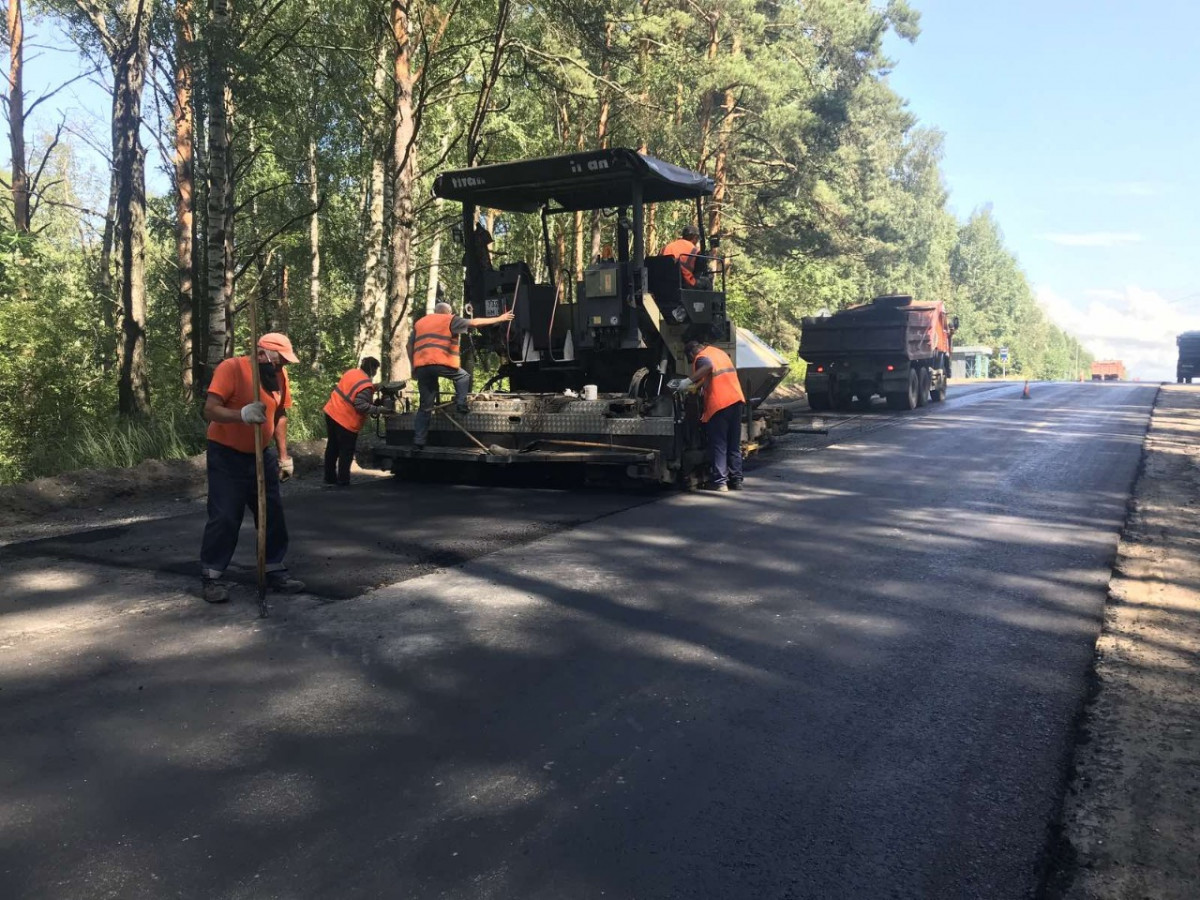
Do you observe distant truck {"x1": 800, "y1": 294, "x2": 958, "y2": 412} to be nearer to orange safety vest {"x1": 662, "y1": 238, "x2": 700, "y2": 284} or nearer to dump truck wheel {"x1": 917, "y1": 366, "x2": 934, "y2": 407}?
dump truck wheel {"x1": 917, "y1": 366, "x2": 934, "y2": 407}

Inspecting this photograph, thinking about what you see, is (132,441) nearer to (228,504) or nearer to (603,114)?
(228,504)

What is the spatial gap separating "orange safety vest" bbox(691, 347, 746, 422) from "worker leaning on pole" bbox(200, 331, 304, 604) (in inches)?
194

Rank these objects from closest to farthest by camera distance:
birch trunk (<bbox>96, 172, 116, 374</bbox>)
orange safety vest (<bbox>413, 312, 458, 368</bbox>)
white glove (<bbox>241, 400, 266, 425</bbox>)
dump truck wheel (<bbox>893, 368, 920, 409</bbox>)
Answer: white glove (<bbox>241, 400, 266, 425</bbox>) < orange safety vest (<bbox>413, 312, 458, 368</bbox>) < birch trunk (<bbox>96, 172, 116, 374</bbox>) < dump truck wheel (<bbox>893, 368, 920, 409</bbox>)

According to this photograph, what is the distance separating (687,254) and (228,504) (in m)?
6.14

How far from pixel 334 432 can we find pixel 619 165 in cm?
432

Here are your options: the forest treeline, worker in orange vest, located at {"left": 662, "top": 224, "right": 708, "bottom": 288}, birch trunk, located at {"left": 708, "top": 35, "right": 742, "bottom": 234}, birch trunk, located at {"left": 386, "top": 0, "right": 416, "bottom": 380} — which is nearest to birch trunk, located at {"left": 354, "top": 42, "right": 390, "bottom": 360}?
the forest treeline

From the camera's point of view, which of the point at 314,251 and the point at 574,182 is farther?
the point at 314,251

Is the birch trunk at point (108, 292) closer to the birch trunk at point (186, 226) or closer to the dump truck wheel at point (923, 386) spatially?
the birch trunk at point (186, 226)

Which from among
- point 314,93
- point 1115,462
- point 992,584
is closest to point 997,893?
point 992,584

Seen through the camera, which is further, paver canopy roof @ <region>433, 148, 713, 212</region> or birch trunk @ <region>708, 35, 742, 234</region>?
birch trunk @ <region>708, 35, 742, 234</region>

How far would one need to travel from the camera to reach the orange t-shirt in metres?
5.73

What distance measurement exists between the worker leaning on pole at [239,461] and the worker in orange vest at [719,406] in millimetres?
4681

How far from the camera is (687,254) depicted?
10344 millimetres

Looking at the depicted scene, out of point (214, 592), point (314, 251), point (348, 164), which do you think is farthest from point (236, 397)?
point (314, 251)
